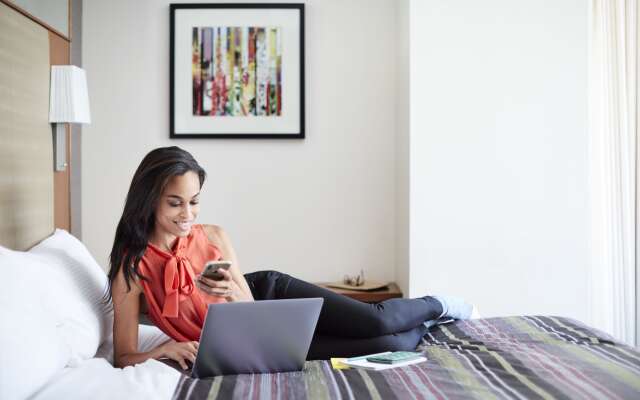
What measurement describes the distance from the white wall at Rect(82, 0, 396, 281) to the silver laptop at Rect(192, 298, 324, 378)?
6.87ft

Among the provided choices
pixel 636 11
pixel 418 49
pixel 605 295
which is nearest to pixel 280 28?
pixel 418 49

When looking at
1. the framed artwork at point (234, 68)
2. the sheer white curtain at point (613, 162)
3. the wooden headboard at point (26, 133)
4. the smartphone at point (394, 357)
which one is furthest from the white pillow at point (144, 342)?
the sheer white curtain at point (613, 162)

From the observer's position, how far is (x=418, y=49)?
3.57 metres

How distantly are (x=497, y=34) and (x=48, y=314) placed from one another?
2586 millimetres

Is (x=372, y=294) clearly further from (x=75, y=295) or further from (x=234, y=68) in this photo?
(x=75, y=295)

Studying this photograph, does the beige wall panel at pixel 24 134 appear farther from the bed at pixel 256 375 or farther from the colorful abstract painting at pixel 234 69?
the colorful abstract painting at pixel 234 69

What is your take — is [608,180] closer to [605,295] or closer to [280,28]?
[605,295]

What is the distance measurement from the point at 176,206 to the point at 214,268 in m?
0.34

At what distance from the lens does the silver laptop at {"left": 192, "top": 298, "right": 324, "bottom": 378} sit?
1.81 m

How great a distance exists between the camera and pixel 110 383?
1654 mm

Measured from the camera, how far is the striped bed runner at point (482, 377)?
1680 mm

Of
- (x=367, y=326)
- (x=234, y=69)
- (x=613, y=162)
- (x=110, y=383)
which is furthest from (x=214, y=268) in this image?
(x=613, y=162)

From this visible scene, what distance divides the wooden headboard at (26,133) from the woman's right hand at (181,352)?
74 cm

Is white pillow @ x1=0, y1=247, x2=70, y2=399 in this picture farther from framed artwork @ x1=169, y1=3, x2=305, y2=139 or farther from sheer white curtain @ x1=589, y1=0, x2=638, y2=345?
sheer white curtain @ x1=589, y1=0, x2=638, y2=345
